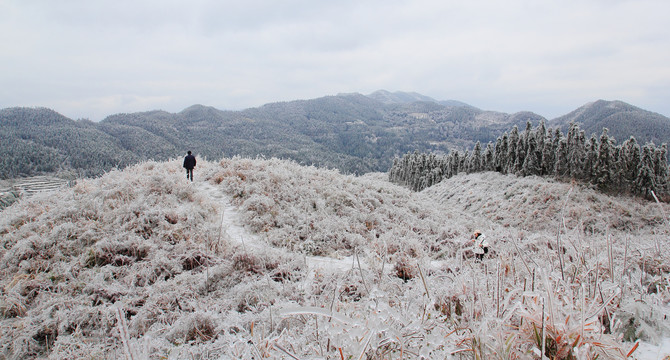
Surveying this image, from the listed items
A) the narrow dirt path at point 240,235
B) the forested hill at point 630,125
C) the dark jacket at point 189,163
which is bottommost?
the narrow dirt path at point 240,235

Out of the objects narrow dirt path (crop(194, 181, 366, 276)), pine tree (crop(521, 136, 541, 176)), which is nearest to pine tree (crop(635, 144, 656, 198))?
pine tree (crop(521, 136, 541, 176))

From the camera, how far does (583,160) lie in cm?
3081

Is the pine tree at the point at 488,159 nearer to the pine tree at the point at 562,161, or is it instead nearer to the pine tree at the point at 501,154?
the pine tree at the point at 501,154

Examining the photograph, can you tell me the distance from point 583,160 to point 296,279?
121 feet

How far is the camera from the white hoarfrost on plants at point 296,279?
5.37ft

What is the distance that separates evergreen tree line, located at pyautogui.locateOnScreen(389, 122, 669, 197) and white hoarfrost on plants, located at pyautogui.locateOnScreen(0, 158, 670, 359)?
26.6 m

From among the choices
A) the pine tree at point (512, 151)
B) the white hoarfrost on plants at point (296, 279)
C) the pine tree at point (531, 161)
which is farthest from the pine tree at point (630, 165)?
the white hoarfrost on plants at point (296, 279)

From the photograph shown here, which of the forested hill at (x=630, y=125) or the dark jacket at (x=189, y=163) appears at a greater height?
the forested hill at (x=630, y=125)

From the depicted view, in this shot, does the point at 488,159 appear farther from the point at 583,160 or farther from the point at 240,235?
the point at 240,235

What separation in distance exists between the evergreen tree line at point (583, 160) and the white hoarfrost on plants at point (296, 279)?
87.1 ft

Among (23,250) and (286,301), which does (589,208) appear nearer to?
(286,301)

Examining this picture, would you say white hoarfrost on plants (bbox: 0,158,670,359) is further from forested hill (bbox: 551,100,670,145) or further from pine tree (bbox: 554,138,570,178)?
forested hill (bbox: 551,100,670,145)

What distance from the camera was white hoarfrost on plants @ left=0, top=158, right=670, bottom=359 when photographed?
64.4 inches

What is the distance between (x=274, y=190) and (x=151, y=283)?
6378mm
